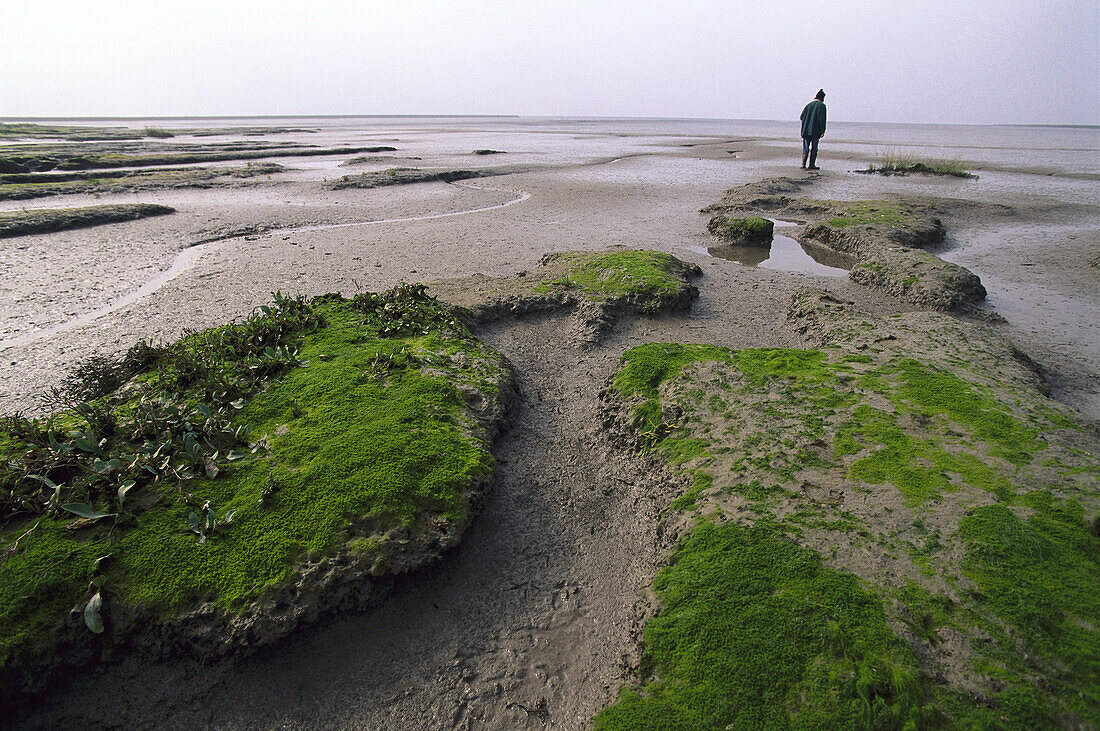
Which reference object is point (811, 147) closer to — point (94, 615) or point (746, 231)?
point (746, 231)

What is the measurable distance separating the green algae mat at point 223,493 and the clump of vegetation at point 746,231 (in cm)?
831

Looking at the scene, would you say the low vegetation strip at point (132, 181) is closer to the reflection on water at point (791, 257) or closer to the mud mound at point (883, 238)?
the reflection on water at point (791, 257)

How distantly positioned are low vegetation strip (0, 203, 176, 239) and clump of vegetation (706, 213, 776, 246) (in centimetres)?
1383

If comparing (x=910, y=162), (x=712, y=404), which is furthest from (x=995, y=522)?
(x=910, y=162)

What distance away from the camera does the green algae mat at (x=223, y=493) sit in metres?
2.87

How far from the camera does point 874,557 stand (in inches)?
117

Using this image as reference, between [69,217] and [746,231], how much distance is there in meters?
15.3

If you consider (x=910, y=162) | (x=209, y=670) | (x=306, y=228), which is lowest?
(x=209, y=670)

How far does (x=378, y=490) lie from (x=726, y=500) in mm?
2339

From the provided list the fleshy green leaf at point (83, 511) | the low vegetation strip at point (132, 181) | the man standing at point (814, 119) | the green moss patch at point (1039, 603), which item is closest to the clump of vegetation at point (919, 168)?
the man standing at point (814, 119)

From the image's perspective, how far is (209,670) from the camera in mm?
2830

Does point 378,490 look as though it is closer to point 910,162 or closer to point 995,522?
point 995,522

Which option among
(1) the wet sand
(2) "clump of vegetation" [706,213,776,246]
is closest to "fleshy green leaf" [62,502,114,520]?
(1) the wet sand

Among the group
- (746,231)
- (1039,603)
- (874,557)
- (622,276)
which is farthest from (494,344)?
(746,231)
